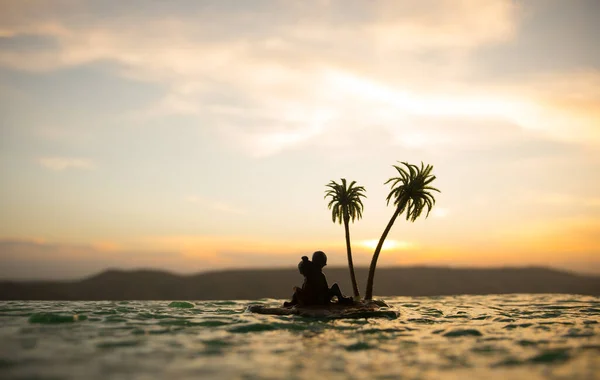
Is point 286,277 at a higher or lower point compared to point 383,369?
higher

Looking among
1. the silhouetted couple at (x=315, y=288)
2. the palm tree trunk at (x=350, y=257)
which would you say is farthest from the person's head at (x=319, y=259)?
the palm tree trunk at (x=350, y=257)

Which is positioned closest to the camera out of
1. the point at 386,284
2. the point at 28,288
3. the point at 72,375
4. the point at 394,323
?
the point at 72,375

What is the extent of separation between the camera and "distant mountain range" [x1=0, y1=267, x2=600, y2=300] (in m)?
75.0

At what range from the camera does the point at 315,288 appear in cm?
2180

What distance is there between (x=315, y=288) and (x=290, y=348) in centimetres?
815

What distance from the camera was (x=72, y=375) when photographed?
10328 millimetres

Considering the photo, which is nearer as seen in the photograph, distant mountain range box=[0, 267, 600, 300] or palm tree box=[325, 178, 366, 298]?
palm tree box=[325, 178, 366, 298]

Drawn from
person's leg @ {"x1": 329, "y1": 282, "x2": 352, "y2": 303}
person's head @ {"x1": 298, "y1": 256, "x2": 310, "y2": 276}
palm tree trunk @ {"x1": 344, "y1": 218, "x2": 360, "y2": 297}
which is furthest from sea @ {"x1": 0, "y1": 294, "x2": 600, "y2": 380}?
palm tree trunk @ {"x1": 344, "y1": 218, "x2": 360, "y2": 297}

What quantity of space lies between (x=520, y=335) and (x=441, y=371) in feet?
22.9

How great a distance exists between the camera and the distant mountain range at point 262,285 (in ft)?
246

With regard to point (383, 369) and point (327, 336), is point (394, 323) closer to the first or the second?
point (327, 336)

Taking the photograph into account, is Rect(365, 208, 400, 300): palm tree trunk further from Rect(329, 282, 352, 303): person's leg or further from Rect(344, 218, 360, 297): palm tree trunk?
Rect(329, 282, 352, 303): person's leg

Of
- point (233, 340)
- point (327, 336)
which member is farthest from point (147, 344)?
point (327, 336)

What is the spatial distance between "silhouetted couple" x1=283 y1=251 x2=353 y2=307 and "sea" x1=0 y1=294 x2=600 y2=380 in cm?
121
